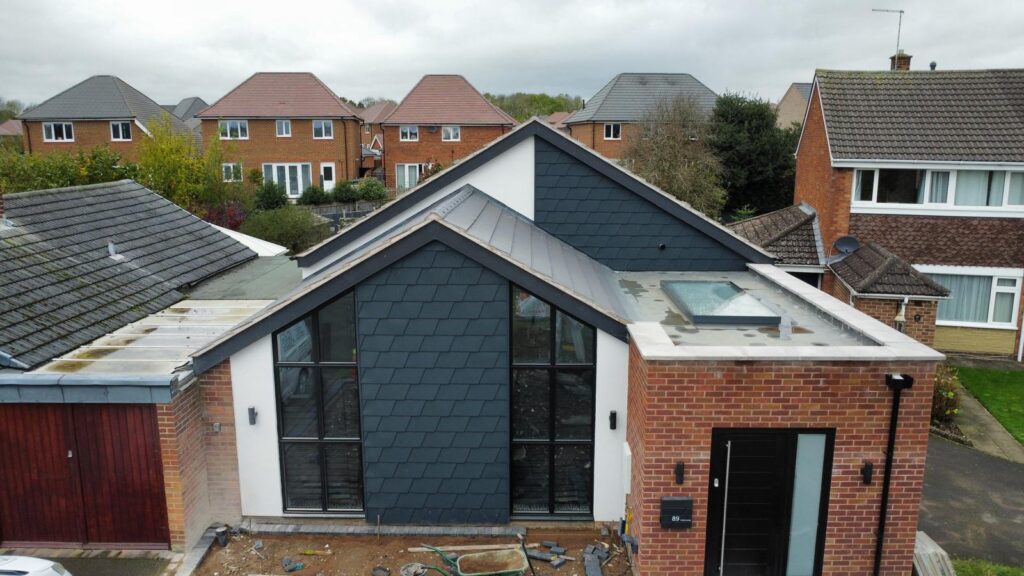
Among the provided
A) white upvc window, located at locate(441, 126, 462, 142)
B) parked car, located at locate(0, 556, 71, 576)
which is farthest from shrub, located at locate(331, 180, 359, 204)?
parked car, located at locate(0, 556, 71, 576)

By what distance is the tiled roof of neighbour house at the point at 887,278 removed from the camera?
16.3m

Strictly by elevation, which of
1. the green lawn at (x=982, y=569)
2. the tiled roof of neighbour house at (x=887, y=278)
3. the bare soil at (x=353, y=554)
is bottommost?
the green lawn at (x=982, y=569)

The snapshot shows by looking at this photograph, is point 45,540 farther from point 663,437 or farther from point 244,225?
point 244,225

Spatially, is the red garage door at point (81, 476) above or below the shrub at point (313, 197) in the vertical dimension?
below

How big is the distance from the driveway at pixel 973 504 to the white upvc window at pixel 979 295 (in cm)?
722

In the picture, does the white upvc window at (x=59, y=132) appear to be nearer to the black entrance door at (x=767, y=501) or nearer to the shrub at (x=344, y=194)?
the shrub at (x=344, y=194)

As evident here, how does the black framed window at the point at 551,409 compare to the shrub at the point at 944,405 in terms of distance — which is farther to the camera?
the shrub at the point at 944,405

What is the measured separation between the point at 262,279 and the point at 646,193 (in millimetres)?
8265

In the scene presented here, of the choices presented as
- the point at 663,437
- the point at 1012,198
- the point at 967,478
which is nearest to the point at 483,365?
the point at 663,437

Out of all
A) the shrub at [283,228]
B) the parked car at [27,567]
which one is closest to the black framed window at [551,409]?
the parked car at [27,567]

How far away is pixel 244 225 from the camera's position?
27469 millimetres

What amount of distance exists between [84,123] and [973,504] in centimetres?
4906

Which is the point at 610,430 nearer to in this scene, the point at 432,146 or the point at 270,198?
the point at 270,198

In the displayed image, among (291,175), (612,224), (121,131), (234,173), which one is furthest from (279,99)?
(612,224)
